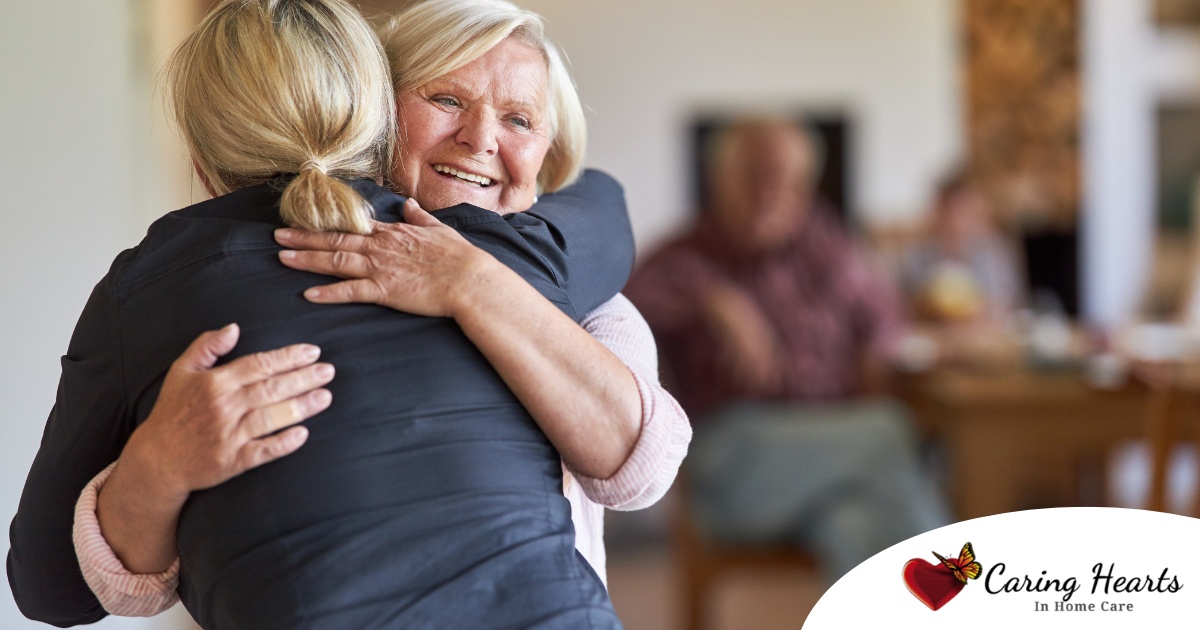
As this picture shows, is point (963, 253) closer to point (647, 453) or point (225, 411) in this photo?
point (647, 453)

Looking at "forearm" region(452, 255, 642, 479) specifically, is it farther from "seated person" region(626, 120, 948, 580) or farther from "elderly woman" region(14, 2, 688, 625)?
"seated person" region(626, 120, 948, 580)

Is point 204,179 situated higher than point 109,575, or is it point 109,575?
point 204,179

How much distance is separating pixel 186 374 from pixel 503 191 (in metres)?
0.34

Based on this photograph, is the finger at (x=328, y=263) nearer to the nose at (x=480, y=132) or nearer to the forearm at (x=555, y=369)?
the forearm at (x=555, y=369)

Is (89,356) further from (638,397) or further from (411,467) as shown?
(638,397)

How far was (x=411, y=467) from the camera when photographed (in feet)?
2.52

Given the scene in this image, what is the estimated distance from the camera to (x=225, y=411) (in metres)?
0.77

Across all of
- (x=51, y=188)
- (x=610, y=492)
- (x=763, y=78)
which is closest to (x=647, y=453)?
(x=610, y=492)

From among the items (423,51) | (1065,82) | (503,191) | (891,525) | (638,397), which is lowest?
(891,525)

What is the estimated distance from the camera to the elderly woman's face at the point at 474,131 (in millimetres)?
950

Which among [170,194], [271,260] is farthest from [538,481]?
[170,194]

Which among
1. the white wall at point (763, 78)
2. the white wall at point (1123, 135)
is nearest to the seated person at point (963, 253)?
the white wall at point (763, 78)

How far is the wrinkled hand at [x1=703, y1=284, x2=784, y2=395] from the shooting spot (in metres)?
2.68

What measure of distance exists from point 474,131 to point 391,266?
0.62 ft
